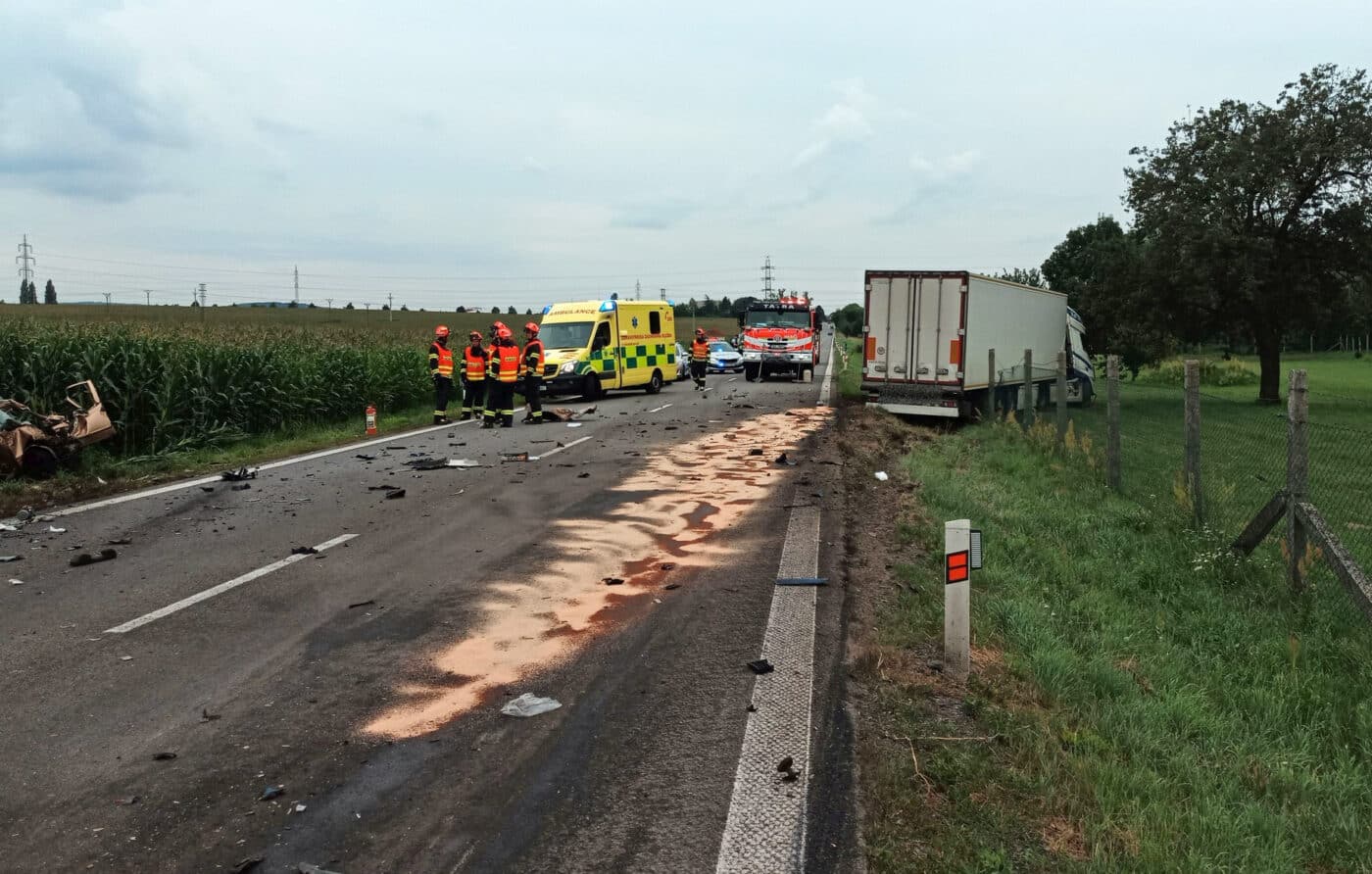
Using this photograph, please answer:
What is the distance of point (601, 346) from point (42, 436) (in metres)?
15.3

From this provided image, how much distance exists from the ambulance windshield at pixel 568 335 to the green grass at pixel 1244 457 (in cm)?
1185

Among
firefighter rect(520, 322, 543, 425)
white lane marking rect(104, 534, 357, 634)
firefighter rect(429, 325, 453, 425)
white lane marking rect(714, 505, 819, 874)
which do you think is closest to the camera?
white lane marking rect(714, 505, 819, 874)

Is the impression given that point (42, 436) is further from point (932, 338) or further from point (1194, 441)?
point (932, 338)

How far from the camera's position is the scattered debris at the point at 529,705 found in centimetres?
463

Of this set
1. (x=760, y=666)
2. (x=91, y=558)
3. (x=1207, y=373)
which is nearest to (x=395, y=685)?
(x=760, y=666)

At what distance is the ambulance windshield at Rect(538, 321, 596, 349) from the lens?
2550 cm

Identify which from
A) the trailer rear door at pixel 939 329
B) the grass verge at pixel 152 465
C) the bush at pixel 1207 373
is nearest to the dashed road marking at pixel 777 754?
the grass verge at pixel 152 465

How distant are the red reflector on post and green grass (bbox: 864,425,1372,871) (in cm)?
52

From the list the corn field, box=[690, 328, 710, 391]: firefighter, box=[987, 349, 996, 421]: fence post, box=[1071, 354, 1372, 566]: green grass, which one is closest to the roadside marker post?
box=[1071, 354, 1372, 566]: green grass

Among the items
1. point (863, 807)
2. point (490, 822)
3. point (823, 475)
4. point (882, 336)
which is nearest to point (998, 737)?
point (863, 807)

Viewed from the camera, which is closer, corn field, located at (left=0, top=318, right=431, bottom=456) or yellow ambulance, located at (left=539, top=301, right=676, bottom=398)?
corn field, located at (left=0, top=318, right=431, bottom=456)

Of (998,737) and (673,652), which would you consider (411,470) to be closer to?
(673,652)

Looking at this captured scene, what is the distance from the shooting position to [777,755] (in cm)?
414

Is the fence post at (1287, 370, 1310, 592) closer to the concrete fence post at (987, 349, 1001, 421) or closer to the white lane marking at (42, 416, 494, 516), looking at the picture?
the white lane marking at (42, 416, 494, 516)
